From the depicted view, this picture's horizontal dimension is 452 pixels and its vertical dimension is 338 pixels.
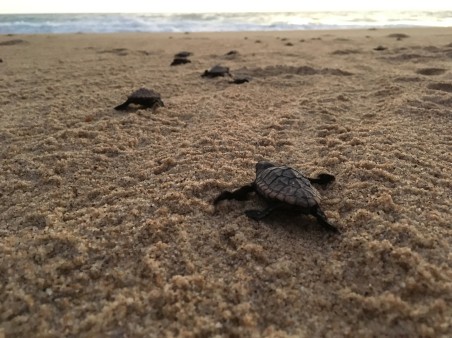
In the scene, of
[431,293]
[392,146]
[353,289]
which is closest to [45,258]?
[353,289]

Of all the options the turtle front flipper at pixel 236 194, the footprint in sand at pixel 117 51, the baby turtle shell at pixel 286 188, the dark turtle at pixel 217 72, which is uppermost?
the baby turtle shell at pixel 286 188

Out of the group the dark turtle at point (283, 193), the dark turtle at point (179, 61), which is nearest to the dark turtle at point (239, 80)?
the dark turtle at point (179, 61)

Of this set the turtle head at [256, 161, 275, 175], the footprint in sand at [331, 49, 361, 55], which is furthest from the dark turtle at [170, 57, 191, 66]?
the turtle head at [256, 161, 275, 175]

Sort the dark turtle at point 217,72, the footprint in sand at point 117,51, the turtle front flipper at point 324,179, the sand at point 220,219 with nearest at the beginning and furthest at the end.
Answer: the sand at point 220,219 < the turtle front flipper at point 324,179 < the dark turtle at point 217,72 < the footprint in sand at point 117,51

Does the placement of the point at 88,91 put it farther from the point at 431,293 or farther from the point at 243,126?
the point at 431,293

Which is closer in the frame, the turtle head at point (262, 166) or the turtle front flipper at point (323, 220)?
the turtle front flipper at point (323, 220)

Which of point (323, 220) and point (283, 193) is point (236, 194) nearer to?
point (283, 193)

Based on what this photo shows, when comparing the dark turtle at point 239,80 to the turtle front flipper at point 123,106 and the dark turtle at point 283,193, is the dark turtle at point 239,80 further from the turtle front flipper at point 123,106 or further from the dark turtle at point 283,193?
the dark turtle at point 283,193
